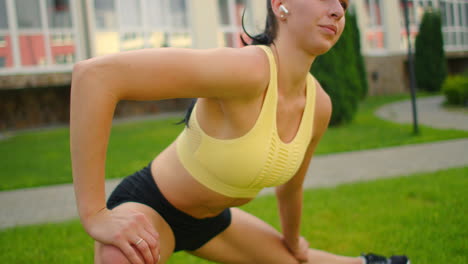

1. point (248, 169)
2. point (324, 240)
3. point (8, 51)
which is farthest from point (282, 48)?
point (8, 51)

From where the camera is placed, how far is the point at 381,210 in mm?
3574

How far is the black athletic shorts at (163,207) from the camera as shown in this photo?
5.51ft

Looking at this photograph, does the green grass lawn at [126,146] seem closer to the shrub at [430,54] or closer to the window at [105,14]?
the window at [105,14]

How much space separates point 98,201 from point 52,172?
17.8ft

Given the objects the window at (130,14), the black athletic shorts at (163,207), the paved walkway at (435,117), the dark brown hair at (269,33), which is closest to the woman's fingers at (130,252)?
the black athletic shorts at (163,207)

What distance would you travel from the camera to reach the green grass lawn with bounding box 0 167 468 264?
287cm

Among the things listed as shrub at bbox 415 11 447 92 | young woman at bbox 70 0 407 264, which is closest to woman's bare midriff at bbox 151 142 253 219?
young woman at bbox 70 0 407 264

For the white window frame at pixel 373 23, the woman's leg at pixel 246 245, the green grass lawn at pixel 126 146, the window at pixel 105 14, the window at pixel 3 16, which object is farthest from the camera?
the white window frame at pixel 373 23

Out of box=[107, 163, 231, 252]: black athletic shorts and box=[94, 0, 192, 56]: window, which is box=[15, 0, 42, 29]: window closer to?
box=[94, 0, 192, 56]: window

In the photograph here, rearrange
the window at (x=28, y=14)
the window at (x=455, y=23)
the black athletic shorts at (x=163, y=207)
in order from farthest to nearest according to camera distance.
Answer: the window at (x=455, y=23), the window at (x=28, y=14), the black athletic shorts at (x=163, y=207)

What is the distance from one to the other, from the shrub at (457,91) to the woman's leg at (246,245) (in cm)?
1216

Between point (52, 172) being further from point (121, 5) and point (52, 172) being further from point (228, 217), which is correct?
point (121, 5)

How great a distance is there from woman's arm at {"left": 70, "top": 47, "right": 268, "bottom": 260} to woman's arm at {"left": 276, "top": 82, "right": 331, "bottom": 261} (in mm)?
651

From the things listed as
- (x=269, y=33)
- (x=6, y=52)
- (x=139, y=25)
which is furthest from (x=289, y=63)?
(x=139, y=25)
